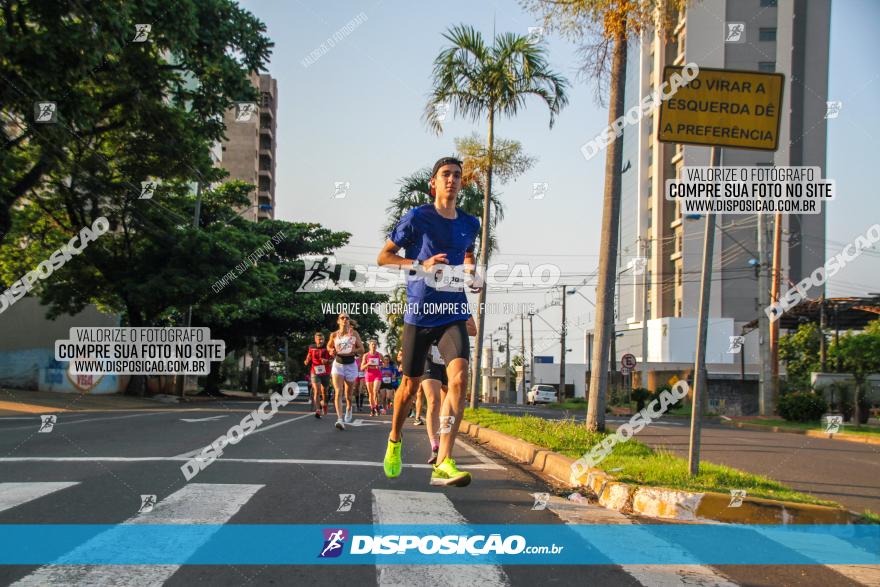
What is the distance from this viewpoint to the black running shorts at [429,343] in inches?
219

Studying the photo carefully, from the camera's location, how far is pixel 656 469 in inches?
271

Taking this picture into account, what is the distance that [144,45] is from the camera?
18547mm

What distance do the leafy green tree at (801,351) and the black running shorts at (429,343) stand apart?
46.2 meters

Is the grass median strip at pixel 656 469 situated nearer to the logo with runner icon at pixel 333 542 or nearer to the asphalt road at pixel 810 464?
the asphalt road at pixel 810 464

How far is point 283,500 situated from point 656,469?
3261 millimetres

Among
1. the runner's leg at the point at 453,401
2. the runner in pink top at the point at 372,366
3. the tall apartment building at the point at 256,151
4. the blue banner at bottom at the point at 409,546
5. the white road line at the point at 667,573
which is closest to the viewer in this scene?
the white road line at the point at 667,573

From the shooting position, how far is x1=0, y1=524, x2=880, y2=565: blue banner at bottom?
149 inches

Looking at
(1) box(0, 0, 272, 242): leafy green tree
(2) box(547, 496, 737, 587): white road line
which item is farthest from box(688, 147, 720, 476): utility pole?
(1) box(0, 0, 272, 242): leafy green tree

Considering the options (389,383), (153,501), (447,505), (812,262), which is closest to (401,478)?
(447,505)

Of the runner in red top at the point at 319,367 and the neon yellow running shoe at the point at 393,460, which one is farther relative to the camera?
the runner in red top at the point at 319,367

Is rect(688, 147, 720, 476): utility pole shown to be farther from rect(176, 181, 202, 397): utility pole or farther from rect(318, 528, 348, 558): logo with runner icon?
rect(176, 181, 202, 397): utility pole

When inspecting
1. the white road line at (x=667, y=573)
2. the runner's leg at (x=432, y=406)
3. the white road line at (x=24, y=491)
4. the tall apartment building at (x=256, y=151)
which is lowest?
the white road line at (x=24, y=491)

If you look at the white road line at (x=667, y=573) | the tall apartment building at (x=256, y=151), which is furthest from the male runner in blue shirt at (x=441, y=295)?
the tall apartment building at (x=256, y=151)

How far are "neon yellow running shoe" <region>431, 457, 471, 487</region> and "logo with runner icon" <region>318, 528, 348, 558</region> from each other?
108 cm
